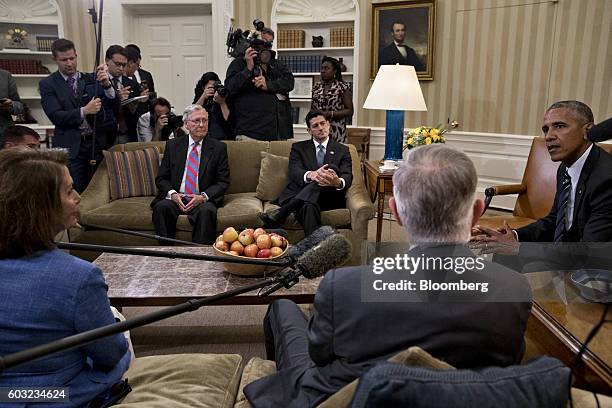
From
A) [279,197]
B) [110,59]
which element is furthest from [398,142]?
[110,59]

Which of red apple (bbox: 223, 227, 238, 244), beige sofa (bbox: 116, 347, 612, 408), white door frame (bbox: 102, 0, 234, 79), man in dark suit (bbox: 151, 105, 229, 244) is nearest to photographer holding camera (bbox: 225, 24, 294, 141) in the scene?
man in dark suit (bbox: 151, 105, 229, 244)

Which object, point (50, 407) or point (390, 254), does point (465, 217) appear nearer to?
point (390, 254)

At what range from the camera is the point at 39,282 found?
1.11 meters

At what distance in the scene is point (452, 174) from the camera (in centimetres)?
100

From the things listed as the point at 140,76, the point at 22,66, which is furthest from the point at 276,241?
the point at 22,66

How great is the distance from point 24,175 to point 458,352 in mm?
1007

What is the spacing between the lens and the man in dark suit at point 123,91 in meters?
3.84

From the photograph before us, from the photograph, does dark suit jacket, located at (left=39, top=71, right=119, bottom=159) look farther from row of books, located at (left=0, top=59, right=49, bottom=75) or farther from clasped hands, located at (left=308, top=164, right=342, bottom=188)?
row of books, located at (left=0, top=59, right=49, bottom=75)

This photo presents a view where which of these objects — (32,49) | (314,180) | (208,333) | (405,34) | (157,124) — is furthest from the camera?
(32,49)

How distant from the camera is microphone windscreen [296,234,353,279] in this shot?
3.53 feet

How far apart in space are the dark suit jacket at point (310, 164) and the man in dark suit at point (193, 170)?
0.48 m

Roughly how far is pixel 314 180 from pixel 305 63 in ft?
8.78

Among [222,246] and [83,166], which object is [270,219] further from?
[83,166]

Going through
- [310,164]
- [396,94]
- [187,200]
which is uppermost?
[396,94]
